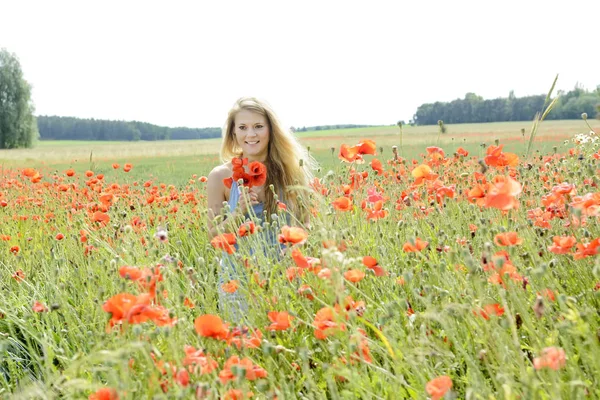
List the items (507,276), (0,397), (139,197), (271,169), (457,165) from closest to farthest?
(507,276) < (0,397) < (271,169) < (457,165) < (139,197)

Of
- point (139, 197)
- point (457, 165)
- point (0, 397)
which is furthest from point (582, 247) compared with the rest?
point (139, 197)

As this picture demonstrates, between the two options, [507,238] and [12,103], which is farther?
[12,103]

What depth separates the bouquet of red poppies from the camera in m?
3.08

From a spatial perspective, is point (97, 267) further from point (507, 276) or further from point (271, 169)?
point (507, 276)

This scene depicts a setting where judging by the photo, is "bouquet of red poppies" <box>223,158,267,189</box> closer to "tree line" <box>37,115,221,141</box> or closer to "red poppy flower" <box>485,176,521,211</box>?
"red poppy flower" <box>485,176,521,211</box>

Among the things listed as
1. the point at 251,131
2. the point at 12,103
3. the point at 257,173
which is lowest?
the point at 257,173

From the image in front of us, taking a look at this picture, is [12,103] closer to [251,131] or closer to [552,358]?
[251,131]

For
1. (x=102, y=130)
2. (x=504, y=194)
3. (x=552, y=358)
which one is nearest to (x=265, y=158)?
(x=504, y=194)

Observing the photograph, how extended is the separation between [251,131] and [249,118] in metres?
0.10

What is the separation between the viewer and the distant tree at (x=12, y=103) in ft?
177

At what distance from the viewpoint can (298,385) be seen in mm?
1997

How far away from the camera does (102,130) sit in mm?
102438

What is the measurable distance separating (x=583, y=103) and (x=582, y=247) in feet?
194

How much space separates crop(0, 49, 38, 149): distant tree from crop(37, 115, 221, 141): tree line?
4314 cm
